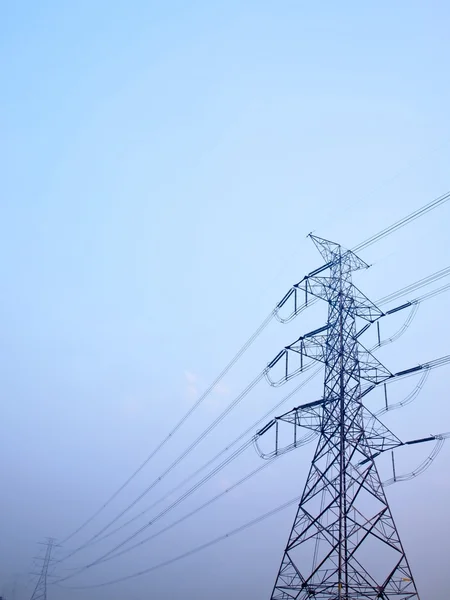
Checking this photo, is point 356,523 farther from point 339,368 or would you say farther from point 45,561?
point 45,561

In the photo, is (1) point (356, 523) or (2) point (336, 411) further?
(2) point (336, 411)

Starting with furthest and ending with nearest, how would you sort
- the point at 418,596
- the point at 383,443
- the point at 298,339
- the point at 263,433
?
the point at 263,433 → the point at 298,339 → the point at 383,443 → the point at 418,596

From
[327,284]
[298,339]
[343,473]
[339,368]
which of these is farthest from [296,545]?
[327,284]

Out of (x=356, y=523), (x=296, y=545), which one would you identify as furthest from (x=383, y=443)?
(x=296, y=545)

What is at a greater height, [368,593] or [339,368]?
[339,368]

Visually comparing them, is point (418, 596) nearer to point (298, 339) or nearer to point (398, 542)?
point (398, 542)

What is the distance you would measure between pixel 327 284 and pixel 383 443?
7.84 metres

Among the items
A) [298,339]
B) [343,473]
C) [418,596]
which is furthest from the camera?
[298,339]

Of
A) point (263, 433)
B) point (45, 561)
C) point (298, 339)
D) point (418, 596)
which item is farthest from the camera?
point (45, 561)

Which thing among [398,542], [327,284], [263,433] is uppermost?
[327,284]

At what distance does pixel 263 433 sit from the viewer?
26703 millimetres

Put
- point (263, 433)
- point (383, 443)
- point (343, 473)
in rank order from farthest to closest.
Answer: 1. point (263, 433)
2. point (383, 443)
3. point (343, 473)

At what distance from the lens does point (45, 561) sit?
72062mm

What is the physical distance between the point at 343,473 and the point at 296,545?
3.44 meters
